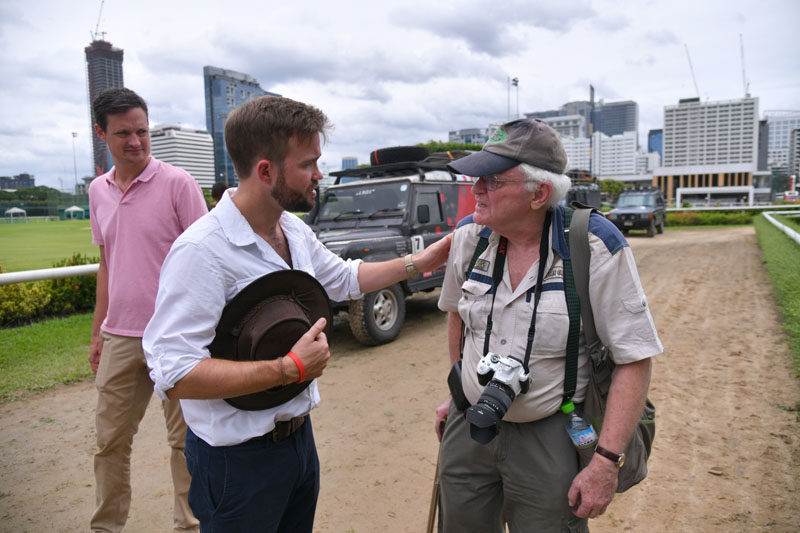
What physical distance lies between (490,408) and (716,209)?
106 feet

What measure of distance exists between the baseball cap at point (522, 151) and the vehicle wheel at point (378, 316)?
4594 millimetres

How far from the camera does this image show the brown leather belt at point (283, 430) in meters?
1.73

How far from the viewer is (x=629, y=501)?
3188mm

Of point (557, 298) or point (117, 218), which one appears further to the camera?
point (117, 218)

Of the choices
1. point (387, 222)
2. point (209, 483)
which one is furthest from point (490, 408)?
point (387, 222)

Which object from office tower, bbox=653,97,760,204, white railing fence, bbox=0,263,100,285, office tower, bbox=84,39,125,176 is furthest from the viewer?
office tower, bbox=653,97,760,204

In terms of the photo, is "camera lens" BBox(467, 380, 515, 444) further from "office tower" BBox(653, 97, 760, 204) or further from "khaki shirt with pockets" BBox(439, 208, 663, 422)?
"office tower" BBox(653, 97, 760, 204)

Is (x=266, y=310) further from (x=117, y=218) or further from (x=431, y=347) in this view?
(x=431, y=347)

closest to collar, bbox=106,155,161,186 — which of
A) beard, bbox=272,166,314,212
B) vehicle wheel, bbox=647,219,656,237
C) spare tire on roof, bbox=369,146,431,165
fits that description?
beard, bbox=272,166,314,212

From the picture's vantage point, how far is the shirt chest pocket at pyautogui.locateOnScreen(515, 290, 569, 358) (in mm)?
1749

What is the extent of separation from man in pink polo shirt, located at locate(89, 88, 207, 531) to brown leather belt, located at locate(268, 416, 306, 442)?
1.26m

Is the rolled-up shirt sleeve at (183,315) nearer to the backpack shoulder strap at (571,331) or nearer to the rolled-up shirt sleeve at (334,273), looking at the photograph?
the rolled-up shirt sleeve at (334,273)

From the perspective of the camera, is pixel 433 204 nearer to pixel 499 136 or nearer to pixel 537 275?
pixel 499 136

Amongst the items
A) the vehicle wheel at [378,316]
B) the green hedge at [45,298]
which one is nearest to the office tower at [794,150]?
the vehicle wheel at [378,316]
